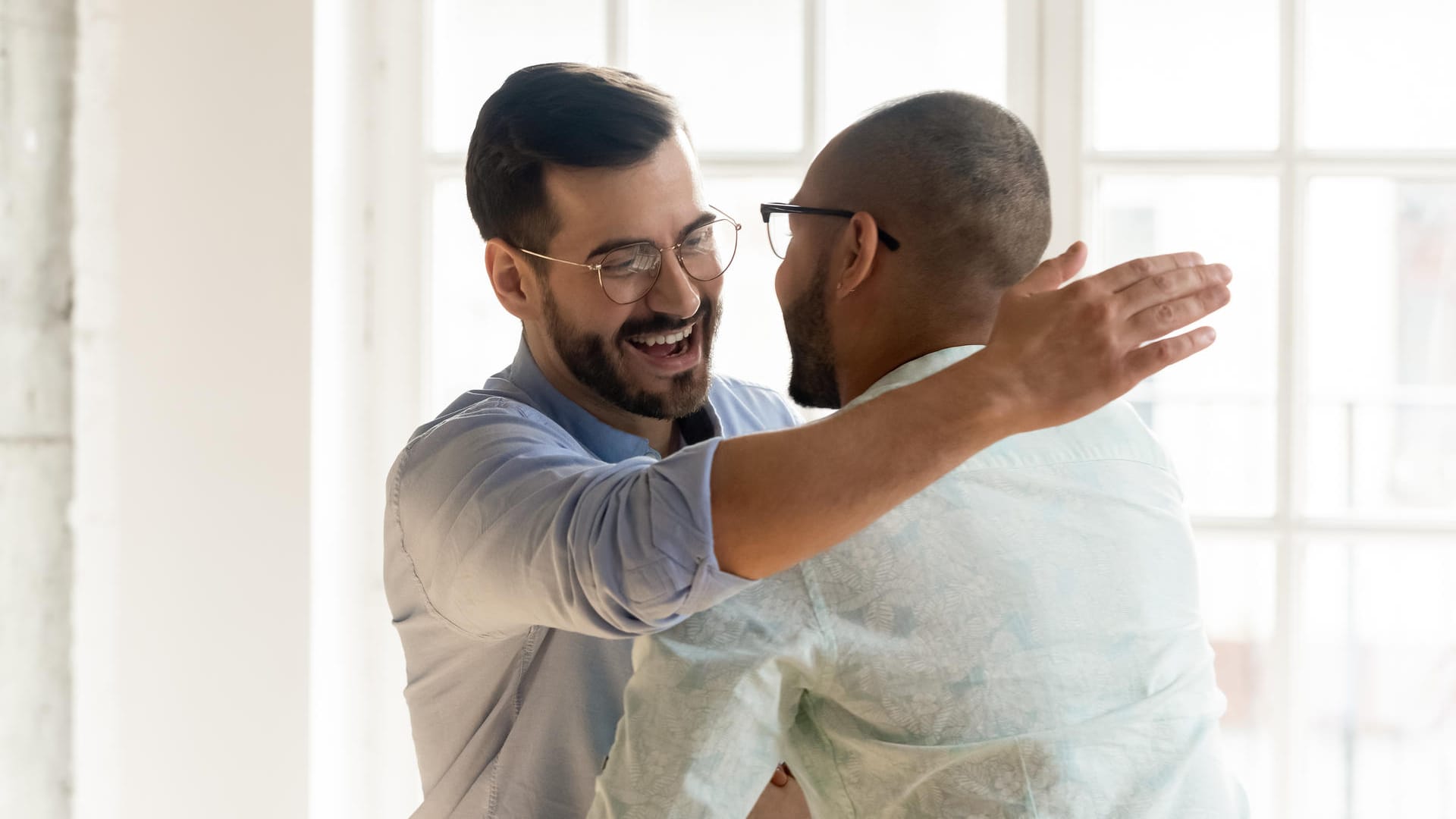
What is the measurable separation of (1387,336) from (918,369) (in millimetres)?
1673

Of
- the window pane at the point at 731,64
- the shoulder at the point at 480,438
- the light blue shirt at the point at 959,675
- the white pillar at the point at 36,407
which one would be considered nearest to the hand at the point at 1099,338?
the light blue shirt at the point at 959,675

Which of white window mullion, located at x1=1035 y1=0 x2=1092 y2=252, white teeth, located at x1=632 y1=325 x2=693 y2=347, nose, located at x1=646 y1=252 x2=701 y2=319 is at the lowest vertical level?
white teeth, located at x1=632 y1=325 x2=693 y2=347

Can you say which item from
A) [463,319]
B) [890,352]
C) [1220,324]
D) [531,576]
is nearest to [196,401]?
[463,319]

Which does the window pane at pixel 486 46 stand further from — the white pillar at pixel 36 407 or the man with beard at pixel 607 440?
the man with beard at pixel 607 440

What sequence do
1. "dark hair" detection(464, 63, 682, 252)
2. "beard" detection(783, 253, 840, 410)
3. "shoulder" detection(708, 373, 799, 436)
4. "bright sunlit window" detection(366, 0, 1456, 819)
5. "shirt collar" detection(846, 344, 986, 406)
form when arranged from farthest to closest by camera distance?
"bright sunlit window" detection(366, 0, 1456, 819), "shoulder" detection(708, 373, 799, 436), "dark hair" detection(464, 63, 682, 252), "beard" detection(783, 253, 840, 410), "shirt collar" detection(846, 344, 986, 406)

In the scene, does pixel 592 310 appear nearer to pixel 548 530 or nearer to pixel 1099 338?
pixel 548 530

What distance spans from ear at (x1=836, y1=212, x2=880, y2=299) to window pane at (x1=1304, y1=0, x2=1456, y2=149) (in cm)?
161

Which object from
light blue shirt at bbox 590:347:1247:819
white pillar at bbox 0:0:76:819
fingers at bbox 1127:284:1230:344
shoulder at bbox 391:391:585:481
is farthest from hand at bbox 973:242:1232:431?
white pillar at bbox 0:0:76:819

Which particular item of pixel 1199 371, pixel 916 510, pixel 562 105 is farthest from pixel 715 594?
pixel 1199 371

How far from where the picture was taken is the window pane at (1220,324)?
7.63ft

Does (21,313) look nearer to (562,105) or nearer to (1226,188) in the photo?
(562,105)

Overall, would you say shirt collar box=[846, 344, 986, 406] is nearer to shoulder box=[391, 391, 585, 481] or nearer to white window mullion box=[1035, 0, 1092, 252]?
shoulder box=[391, 391, 585, 481]

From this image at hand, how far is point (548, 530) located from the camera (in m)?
1.00

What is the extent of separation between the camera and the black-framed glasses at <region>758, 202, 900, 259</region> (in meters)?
1.14
